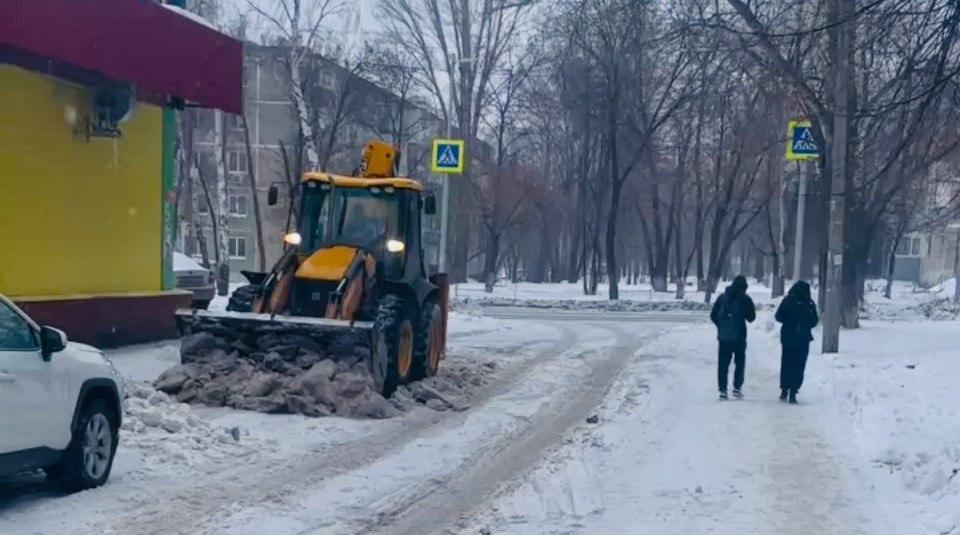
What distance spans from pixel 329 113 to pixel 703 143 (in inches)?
663

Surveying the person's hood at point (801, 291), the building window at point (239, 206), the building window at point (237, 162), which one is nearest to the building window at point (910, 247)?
the building window at point (239, 206)

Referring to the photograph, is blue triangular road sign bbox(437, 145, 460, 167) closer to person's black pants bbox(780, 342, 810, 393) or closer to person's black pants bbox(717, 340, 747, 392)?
person's black pants bbox(717, 340, 747, 392)

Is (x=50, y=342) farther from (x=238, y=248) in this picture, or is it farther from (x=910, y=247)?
(x=910, y=247)

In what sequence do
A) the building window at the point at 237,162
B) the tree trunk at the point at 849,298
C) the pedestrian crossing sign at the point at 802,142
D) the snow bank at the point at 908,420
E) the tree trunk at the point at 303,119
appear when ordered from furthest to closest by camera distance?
the building window at the point at 237,162, the tree trunk at the point at 303,119, the tree trunk at the point at 849,298, the pedestrian crossing sign at the point at 802,142, the snow bank at the point at 908,420

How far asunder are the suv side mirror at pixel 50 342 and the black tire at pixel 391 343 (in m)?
5.70

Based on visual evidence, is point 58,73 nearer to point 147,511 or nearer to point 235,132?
point 147,511

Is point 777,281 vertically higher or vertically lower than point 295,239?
lower

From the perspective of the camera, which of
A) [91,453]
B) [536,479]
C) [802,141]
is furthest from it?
[802,141]

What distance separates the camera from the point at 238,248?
→ 72938 mm

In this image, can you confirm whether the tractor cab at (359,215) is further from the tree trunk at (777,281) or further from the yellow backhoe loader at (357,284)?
the tree trunk at (777,281)

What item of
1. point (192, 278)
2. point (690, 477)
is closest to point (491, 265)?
point (192, 278)

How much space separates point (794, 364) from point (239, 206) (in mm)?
60178

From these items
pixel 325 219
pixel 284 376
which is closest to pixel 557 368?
pixel 325 219

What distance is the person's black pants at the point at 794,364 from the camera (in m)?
15.4
